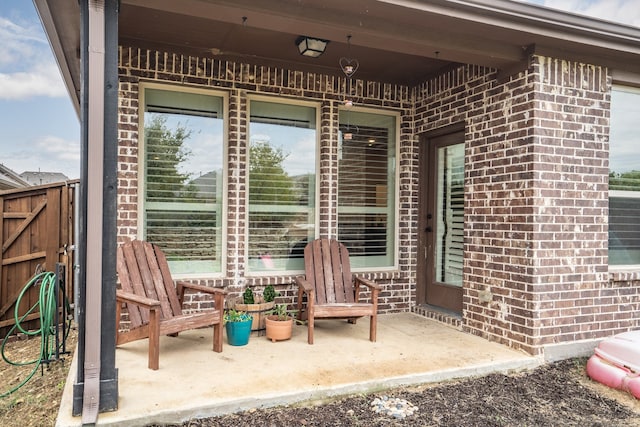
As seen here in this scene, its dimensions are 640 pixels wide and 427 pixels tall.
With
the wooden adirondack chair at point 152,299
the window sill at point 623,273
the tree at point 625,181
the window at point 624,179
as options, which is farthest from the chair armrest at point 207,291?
the tree at point 625,181

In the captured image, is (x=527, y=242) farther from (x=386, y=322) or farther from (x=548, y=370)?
(x=386, y=322)

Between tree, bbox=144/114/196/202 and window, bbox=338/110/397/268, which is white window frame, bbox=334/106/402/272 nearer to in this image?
window, bbox=338/110/397/268

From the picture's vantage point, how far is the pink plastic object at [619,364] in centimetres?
312

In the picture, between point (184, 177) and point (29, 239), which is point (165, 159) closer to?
point (184, 177)

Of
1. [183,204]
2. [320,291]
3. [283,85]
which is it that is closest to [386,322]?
[320,291]

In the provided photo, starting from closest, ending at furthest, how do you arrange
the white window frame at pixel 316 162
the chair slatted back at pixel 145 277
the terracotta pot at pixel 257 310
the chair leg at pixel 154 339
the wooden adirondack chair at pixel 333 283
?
→ the chair leg at pixel 154 339
the chair slatted back at pixel 145 277
the wooden adirondack chair at pixel 333 283
the terracotta pot at pixel 257 310
the white window frame at pixel 316 162

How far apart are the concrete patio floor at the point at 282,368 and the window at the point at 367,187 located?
1.00m

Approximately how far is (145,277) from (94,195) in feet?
4.48

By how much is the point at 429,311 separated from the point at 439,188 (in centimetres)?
134

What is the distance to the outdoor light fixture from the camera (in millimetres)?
3734

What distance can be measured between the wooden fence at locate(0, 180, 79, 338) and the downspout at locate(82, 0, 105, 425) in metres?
2.60

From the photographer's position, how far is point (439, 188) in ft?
16.0

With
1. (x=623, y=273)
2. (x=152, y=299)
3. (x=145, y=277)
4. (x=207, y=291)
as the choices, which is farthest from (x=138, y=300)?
(x=623, y=273)

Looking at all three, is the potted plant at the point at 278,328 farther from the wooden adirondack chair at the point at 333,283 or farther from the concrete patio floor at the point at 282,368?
the wooden adirondack chair at the point at 333,283
